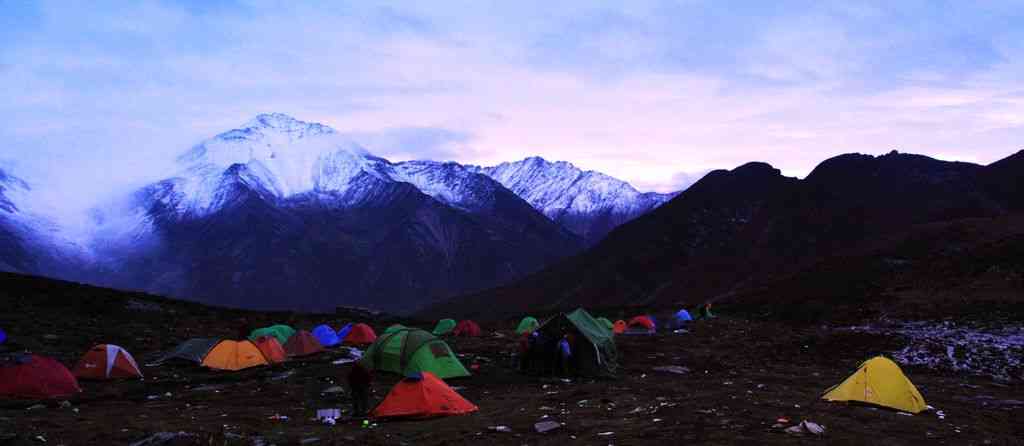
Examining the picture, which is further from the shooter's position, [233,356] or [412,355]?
[233,356]

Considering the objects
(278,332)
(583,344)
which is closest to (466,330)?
(278,332)

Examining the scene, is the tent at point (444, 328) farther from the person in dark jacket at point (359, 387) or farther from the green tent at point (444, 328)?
the person in dark jacket at point (359, 387)

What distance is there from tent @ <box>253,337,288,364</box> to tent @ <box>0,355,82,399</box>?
704cm

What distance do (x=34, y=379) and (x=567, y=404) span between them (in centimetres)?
1433

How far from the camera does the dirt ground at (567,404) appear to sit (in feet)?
44.0

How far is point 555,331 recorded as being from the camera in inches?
943

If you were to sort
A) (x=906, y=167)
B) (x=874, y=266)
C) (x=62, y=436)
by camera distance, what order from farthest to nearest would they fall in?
(x=906, y=167) < (x=874, y=266) < (x=62, y=436)

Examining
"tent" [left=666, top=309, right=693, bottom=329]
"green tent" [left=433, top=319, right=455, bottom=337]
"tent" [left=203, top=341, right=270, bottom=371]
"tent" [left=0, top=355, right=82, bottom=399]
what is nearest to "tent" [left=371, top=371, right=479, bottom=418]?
"tent" [left=0, top=355, right=82, bottom=399]

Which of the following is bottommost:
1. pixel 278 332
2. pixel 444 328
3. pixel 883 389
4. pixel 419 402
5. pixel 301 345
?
pixel 883 389

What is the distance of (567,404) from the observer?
1759 centimetres

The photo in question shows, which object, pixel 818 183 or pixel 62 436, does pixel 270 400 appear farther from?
pixel 818 183

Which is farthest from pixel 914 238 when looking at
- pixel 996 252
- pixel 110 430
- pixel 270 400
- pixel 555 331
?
pixel 110 430

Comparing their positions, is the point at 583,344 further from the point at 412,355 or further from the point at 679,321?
the point at 679,321

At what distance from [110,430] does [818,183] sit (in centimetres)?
12539
